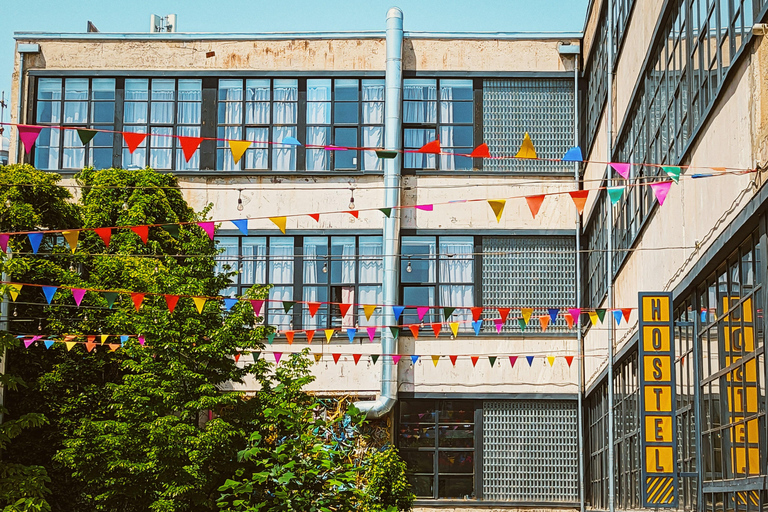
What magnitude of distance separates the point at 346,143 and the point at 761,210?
16809 mm

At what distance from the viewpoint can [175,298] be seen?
60.3 ft

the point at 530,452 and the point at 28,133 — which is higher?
the point at 28,133

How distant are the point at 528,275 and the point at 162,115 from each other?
9.06 m

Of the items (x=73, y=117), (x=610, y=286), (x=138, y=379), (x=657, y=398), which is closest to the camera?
(x=657, y=398)

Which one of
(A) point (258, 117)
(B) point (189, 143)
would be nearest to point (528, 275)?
(A) point (258, 117)

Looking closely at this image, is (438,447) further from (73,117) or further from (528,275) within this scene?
(73,117)

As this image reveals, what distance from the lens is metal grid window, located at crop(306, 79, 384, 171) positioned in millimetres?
25828

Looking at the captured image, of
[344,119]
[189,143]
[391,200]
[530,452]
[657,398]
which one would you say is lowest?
[530,452]

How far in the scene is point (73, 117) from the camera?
1028 inches

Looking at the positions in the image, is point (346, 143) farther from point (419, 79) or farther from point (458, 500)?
point (458, 500)

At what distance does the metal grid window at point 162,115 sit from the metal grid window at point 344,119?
8.67ft

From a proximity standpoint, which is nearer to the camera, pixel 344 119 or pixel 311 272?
pixel 311 272

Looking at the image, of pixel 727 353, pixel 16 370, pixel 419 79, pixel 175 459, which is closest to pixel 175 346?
pixel 175 459

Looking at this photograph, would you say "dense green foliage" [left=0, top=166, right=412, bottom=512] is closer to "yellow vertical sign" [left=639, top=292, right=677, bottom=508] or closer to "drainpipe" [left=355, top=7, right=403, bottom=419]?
"drainpipe" [left=355, top=7, right=403, bottom=419]
